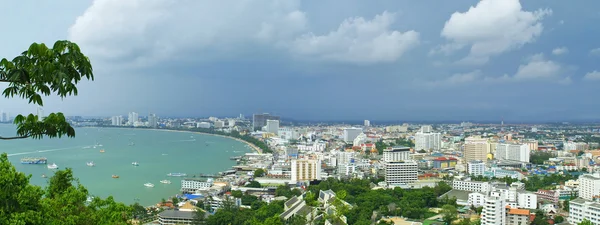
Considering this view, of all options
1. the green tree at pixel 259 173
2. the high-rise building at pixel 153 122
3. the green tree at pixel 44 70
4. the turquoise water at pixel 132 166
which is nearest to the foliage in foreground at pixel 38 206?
the green tree at pixel 44 70

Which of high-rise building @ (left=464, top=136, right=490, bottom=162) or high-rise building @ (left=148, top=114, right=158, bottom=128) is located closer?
high-rise building @ (left=464, top=136, right=490, bottom=162)

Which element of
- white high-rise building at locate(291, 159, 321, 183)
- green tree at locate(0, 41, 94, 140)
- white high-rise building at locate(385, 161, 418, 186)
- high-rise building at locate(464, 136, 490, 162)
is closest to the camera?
green tree at locate(0, 41, 94, 140)

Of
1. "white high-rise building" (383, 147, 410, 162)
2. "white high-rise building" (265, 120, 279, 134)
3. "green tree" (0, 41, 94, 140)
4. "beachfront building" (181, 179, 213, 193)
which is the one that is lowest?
"beachfront building" (181, 179, 213, 193)

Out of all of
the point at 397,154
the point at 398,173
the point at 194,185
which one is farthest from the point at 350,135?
the point at 194,185

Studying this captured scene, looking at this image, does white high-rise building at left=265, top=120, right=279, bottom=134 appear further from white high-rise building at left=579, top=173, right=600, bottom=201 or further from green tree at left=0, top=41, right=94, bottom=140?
green tree at left=0, top=41, right=94, bottom=140

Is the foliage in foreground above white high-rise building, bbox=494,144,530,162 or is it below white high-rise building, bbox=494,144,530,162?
above

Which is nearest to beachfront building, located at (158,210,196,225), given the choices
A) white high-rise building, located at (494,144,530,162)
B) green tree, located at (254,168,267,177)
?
green tree, located at (254,168,267,177)

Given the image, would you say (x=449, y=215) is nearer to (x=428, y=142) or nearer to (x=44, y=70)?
(x=44, y=70)

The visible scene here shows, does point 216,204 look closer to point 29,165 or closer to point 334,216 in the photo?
point 334,216
